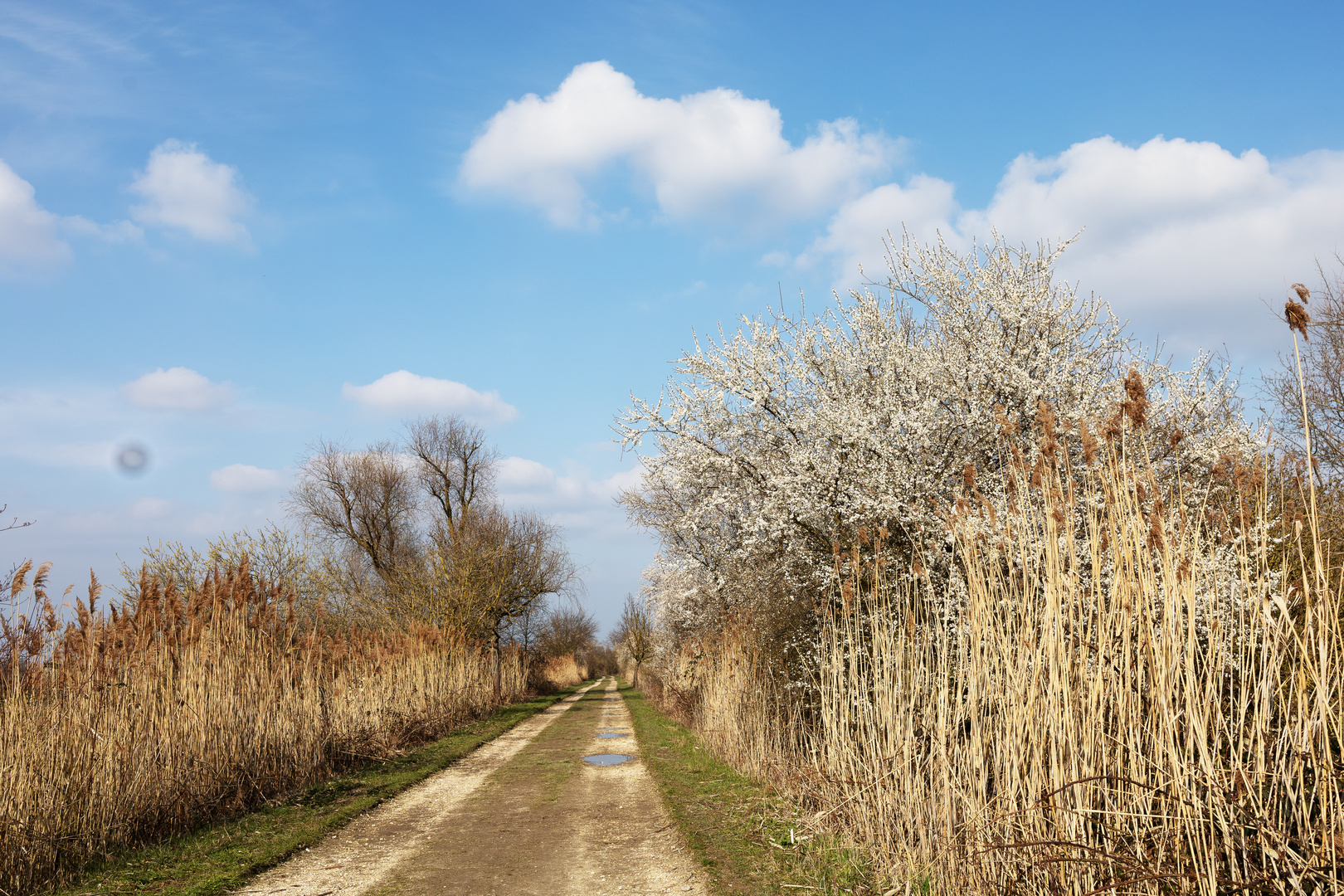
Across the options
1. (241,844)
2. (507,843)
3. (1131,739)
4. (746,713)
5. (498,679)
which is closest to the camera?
(1131,739)

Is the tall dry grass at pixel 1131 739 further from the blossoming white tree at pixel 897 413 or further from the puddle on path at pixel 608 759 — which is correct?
the puddle on path at pixel 608 759

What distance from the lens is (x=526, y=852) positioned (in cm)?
601

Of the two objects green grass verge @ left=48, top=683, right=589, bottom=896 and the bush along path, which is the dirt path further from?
green grass verge @ left=48, top=683, right=589, bottom=896

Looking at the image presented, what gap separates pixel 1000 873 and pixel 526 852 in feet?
12.6

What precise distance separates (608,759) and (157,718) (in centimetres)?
595

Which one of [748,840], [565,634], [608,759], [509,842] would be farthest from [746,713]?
[565,634]

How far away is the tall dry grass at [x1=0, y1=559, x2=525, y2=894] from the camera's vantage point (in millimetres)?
5191

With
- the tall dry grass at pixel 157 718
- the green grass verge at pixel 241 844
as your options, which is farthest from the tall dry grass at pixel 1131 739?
the tall dry grass at pixel 157 718

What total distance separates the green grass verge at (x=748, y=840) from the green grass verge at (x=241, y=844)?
123 inches

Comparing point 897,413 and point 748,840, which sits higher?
point 897,413

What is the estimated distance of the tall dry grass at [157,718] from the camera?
5.19 metres

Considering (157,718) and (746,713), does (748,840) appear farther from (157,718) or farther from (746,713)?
(157,718)

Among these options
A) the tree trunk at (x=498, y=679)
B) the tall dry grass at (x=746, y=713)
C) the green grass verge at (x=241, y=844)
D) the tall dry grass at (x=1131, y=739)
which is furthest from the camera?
the tree trunk at (x=498, y=679)

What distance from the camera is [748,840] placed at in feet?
20.0
